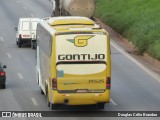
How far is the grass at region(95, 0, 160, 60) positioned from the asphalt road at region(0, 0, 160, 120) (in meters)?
1.63

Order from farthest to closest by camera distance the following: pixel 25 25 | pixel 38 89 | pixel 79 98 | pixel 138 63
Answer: pixel 25 25
pixel 138 63
pixel 38 89
pixel 79 98

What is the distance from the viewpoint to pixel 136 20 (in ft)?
188

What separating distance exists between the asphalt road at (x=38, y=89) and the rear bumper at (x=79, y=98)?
5.67ft

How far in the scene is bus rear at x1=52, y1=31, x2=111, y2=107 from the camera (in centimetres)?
2988

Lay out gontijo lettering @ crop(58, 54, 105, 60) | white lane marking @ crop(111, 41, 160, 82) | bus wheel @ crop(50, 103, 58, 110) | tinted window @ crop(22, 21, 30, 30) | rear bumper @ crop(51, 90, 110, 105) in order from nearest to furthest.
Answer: gontijo lettering @ crop(58, 54, 105, 60) < rear bumper @ crop(51, 90, 110, 105) < bus wheel @ crop(50, 103, 58, 110) < white lane marking @ crop(111, 41, 160, 82) < tinted window @ crop(22, 21, 30, 30)

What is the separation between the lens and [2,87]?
37.6 meters

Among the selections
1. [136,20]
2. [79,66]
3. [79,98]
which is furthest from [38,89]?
[136,20]

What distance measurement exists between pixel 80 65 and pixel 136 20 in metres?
27.9

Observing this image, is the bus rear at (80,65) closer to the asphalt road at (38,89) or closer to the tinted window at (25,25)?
the asphalt road at (38,89)

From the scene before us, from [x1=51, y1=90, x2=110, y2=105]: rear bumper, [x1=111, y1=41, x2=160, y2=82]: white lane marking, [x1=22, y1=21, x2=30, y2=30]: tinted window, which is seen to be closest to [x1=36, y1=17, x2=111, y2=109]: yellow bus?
[x1=51, y1=90, x2=110, y2=105]: rear bumper

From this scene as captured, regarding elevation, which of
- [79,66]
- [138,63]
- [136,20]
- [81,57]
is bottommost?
[138,63]

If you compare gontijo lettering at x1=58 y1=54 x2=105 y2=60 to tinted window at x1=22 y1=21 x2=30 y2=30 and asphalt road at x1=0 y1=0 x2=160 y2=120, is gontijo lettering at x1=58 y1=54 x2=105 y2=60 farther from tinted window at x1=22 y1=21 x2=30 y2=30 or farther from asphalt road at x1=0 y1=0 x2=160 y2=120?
tinted window at x1=22 y1=21 x2=30 y2=30

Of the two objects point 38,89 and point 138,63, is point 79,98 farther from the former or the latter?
point 138,63

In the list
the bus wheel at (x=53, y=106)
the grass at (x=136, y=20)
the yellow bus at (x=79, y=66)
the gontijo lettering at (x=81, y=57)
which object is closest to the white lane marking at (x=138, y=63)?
the grass at (x=136, y=20)
